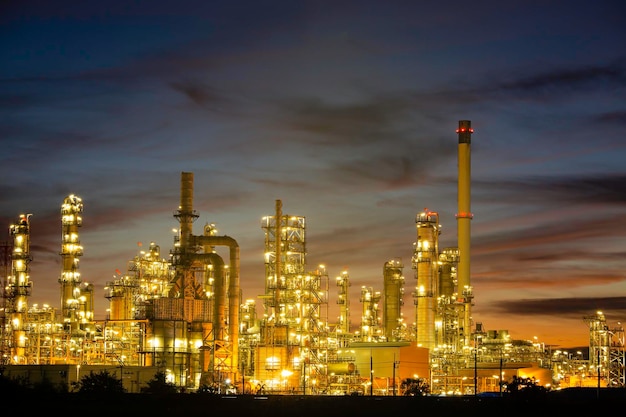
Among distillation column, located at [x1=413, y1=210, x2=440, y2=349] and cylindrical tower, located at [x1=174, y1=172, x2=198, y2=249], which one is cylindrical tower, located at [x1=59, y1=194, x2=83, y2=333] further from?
distillation column, located at [x1=413, y1=210, x2=440, y2=349]

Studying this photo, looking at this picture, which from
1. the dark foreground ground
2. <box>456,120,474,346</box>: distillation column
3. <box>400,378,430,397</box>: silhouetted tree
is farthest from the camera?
<box>456,120,474,346</box>: distillation column

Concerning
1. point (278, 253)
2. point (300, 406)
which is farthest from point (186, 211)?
point (300, 406)

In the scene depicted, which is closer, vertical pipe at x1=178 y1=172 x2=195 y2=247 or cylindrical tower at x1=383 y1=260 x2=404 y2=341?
vertical pipe at x1=178 y1=172 x2=195 y2=247

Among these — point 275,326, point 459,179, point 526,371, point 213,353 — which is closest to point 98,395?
point 213,353

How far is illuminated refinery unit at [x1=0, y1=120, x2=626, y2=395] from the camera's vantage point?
111125 millimetres

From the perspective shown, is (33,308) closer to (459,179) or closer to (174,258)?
(174,258)

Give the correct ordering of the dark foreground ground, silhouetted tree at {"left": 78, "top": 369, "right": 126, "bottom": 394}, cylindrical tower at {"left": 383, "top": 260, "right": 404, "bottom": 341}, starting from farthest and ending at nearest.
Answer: cylindrical tower at {"left": 383, "top": 260, "right": 404, "bottom": 341} < silhouetted tree at {"left": 78, "top": 369, "right": 126, "bottom": 394} < the dark foreground ground

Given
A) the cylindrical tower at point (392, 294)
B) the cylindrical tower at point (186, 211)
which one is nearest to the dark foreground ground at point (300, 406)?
the cylindrical tower at point (186, 211)

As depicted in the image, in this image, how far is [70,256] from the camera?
127 m

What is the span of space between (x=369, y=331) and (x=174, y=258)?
38.0 m

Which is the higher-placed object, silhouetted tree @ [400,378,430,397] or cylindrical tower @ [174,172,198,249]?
cylindrical tower @ [174,172,198,249]

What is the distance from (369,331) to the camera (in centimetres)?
14388

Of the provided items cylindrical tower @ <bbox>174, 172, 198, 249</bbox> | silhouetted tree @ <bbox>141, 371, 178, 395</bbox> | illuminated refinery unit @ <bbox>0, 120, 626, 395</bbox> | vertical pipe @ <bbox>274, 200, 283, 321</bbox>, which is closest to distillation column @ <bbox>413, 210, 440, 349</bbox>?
illuminated refinery unit @ <bbox>0, 120, 626, 395</bbox>

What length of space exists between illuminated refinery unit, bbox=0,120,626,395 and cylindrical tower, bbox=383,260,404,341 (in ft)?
0.57
